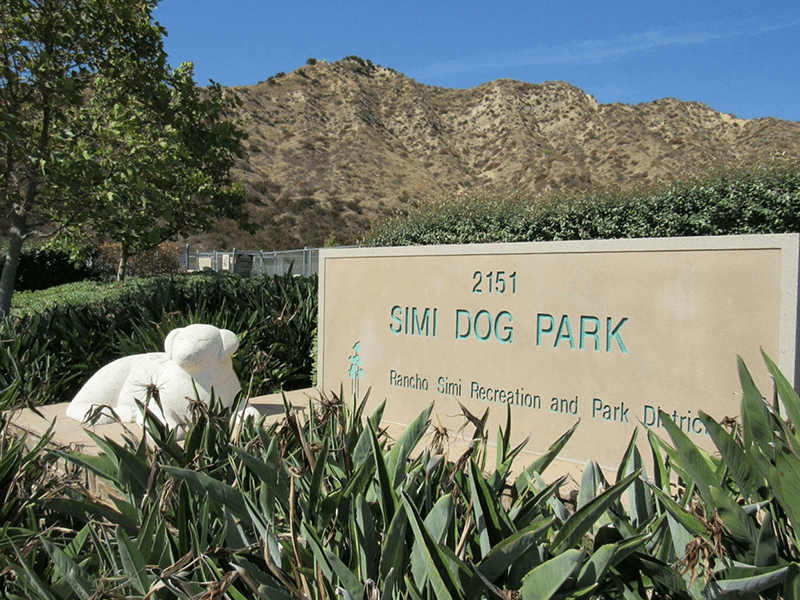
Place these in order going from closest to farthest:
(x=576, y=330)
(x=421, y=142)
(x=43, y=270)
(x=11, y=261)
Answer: (x=576, y=330) → (x=11, y=261) → (x=43, y=270) → (x=421, y=142)

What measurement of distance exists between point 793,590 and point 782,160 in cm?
1073

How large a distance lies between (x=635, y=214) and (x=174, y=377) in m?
8.36

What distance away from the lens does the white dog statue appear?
3955mm

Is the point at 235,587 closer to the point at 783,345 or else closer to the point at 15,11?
the point at 783,345

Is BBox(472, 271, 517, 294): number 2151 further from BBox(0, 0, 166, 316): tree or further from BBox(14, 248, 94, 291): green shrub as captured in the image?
BBox(14, 248, 94, 291): green shrub

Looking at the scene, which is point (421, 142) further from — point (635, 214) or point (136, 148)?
point (136, 148)

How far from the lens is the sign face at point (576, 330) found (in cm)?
320

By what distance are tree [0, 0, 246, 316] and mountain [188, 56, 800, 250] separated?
2710 centimetres

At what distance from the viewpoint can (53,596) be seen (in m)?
1.76

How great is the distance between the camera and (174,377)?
13.5 ft

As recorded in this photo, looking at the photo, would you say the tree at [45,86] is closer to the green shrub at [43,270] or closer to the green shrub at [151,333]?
the green shrub at [151,333]

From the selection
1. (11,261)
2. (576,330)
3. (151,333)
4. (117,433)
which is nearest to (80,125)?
(11,261)

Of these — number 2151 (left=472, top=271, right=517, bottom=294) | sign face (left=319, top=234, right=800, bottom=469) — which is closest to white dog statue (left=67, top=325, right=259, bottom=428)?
sign face (left=319, top=234, right=800, bottom=469)

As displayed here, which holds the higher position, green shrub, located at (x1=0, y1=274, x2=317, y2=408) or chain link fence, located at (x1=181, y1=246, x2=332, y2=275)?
chain link fence, located at (x1=181, y1=246, x2=332, y2=275)
